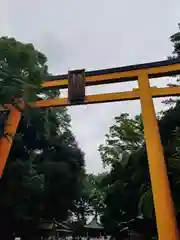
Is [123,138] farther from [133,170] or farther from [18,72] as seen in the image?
[18,72]

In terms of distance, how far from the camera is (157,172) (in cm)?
817

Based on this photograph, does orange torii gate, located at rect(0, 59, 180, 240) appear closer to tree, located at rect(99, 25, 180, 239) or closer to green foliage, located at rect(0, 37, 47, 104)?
tree, located at rect(99, 25, 180, 239)

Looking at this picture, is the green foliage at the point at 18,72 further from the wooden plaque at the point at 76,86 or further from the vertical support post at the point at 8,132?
the vertical support post at the point at 8,132

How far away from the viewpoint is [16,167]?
1128cm

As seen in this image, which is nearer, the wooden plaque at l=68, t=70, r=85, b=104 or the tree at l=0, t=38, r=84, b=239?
the wooden plaque at l=68, t=70, r=85, b=104

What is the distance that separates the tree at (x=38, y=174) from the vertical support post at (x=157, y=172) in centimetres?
311

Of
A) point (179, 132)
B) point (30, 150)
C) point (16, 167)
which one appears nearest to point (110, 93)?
point (179, 132)

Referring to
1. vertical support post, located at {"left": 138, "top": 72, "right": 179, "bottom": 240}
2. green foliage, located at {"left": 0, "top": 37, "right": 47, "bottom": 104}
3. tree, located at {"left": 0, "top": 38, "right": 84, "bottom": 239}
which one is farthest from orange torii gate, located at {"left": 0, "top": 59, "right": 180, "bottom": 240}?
green foliage, located at {"left": 0, "top": 37, "right": 47, "bottom": 104}

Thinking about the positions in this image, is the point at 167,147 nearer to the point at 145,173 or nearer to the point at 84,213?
the point at 145,173

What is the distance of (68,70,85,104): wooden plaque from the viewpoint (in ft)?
30.9

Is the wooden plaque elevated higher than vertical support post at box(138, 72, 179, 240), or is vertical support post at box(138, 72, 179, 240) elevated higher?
the wooden plaque

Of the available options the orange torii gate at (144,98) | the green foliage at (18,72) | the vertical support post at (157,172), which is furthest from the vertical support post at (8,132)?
the vertical support post at (157,172)

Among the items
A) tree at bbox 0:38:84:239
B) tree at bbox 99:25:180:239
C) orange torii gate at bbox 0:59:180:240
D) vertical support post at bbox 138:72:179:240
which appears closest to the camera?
vertical support post at bbox 138:72:179:240

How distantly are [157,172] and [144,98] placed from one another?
6.75ft
